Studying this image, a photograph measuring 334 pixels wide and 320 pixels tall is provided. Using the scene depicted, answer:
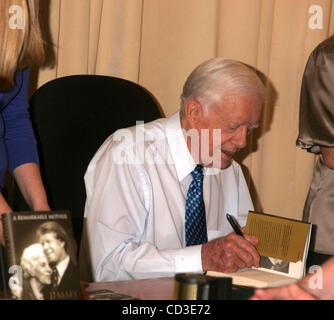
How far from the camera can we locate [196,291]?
0.96 m

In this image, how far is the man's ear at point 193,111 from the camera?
1.83 meters

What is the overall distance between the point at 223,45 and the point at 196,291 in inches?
71.6

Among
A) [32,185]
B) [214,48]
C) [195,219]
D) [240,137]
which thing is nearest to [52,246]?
[32,185]

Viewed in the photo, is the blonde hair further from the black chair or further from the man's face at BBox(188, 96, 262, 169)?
the man's face at BBox(188, 96, 262, 169)

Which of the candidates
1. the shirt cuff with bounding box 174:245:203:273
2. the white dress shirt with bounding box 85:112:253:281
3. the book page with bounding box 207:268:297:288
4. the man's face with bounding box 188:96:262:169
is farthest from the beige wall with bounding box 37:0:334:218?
the book page with bounding box 207:268:297:288

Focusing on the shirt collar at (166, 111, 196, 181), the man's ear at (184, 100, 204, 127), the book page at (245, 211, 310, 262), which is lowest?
the book page at (245, 211, 310, 262)

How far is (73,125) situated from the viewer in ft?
6.24

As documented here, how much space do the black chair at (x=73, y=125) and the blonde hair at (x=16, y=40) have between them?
11.7 inches

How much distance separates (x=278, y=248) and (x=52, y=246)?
76cm

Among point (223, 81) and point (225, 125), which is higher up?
point (223, 81)

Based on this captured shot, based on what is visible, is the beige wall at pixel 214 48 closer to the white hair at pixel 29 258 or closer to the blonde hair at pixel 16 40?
the blonde hair at pixel 16 40

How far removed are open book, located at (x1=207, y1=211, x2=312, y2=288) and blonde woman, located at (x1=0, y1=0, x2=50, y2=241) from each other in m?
0.55

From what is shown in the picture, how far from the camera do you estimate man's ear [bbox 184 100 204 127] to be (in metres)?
1.83

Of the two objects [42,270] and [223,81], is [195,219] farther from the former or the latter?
[42,270]
